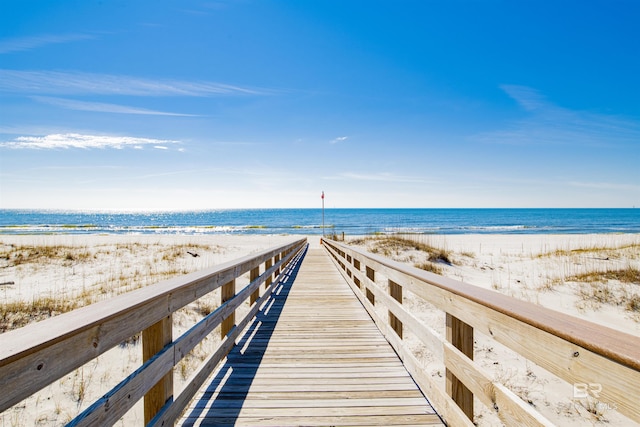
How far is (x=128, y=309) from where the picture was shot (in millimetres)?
1727

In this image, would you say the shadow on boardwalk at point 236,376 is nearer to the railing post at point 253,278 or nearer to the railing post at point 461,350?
the railing post at point 253,278

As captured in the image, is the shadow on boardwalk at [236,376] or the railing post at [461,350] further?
the shadow on boardwalk at [236,376]

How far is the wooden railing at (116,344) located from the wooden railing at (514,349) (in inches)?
71.0

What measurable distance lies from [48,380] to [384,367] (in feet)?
9.96

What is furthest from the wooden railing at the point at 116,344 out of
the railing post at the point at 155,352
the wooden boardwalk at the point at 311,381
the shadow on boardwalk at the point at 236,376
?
the wooden boardwalk at the point at 311,381

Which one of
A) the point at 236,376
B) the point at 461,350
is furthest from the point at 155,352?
the point at 461,350

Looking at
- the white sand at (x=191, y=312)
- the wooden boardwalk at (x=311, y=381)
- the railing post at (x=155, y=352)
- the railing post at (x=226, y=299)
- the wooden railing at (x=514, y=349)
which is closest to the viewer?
the wooden railing at (x=514, y=349)

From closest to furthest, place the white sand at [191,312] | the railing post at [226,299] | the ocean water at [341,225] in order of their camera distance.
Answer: the railing post at [226,299]
the white sand at [191,312]
the ocean water at [341,225]

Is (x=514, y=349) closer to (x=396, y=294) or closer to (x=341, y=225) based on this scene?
(x=396, y=294)

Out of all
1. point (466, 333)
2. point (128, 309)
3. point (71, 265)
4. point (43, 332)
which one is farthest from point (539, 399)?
point (71, 265)

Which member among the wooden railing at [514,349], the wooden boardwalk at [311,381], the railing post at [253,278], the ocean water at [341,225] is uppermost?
the wooden railing at [514,349]

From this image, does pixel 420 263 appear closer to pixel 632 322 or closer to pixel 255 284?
pixel 632 322

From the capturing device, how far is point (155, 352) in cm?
215

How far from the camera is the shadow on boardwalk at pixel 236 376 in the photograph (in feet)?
8.86
